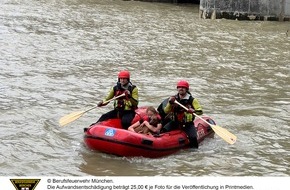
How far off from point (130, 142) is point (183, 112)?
1221 mm

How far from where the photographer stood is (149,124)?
9.23 m

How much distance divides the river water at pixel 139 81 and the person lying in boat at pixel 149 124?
566 millimetres

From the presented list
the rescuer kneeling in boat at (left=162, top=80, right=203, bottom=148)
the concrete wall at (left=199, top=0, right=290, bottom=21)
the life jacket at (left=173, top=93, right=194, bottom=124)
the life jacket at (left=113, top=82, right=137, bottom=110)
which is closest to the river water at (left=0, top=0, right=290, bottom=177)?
the rescuer kneeling in boat at (left=162, top=80, right=203, bottom=148)

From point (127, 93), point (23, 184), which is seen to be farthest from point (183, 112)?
point (23, 184)

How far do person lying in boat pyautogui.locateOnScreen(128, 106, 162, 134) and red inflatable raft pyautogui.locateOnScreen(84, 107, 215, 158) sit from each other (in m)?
0.22

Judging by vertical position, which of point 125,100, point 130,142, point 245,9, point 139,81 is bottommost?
point 139,81

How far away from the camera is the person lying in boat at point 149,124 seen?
9.16 m

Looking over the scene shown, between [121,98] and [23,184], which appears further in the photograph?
[121,98]

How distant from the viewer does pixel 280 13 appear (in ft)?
88.7

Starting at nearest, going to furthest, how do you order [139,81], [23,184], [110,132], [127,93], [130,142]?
[23,184] → [130,142] → [110,132] → [127,93] → [139,81]

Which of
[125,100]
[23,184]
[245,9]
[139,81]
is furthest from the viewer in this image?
[245,9]

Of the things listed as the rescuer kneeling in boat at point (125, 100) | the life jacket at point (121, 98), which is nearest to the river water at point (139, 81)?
the rescuer kneeling in boat at point (125, 100)

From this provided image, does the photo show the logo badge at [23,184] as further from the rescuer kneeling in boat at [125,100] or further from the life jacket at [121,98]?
the life jacket at [121,98]

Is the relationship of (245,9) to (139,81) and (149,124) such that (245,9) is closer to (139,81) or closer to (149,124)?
(139,81)
